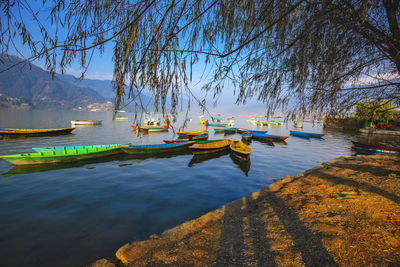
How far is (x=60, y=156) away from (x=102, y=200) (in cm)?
822

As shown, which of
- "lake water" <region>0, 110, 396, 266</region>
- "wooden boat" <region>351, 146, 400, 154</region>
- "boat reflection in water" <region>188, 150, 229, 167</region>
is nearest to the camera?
"lake water" <region>0, 110, 396, 266</region>

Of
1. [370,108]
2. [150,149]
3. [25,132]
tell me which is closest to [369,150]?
[370,108]

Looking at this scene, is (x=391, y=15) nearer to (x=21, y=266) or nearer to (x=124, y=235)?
(x=124, y=235)

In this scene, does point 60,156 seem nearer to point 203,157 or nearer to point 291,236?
point 203,157

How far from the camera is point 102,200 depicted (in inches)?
296

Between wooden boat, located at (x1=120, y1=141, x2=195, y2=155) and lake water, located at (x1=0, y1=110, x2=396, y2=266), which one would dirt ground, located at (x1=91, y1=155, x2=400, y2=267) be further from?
wooden boat, located at (x1=120, y1=141, x2=195, y2=155)

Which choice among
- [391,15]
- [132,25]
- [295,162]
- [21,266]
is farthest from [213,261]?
[295,162]

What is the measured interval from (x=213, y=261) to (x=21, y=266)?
461 cm

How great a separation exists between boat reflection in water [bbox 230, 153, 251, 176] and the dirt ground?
637 centimetres

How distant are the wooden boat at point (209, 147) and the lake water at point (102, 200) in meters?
1.96

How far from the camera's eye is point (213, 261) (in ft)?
10.5

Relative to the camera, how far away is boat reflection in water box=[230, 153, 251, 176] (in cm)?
1230

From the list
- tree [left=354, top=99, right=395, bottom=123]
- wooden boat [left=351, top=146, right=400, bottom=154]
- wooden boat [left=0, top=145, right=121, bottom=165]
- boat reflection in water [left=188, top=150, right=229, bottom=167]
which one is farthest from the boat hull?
wooden boat [left=351, top=146, right=400, bottom=154]

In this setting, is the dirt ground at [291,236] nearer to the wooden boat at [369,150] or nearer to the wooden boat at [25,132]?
the wooden boat at [369,150]
